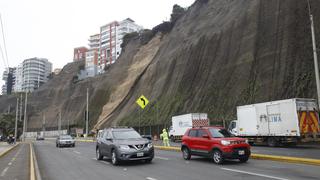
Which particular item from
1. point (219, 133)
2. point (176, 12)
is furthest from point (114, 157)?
point (176, 12)

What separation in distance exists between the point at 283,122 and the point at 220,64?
82.8ft

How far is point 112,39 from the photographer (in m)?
147

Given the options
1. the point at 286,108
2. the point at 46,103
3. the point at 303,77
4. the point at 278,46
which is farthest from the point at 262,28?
the point at 46,103

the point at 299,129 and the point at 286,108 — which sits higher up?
the point at 286,108

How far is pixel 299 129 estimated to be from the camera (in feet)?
71.7

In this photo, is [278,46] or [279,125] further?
[278,46]

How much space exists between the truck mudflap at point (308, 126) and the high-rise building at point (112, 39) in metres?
125

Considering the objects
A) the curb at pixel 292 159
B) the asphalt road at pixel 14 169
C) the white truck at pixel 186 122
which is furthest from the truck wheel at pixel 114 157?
the white truck at pixel 186 122

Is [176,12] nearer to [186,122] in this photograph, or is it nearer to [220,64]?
[220,64]

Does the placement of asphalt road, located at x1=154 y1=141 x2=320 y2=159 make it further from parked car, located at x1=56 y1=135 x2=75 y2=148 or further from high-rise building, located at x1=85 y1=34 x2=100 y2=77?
high-rise building, located at x1=85 y1=34 x2=100 y2=77

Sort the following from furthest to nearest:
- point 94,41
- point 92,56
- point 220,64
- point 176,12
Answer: point 94,41 → point 92,56 → point 176,12 → point 220,64

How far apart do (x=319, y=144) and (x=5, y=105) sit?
488 feet

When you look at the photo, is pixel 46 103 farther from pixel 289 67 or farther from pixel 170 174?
pixel 170 174

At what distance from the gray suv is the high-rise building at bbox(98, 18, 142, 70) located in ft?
424
